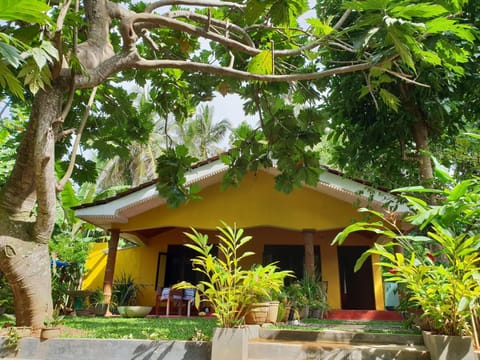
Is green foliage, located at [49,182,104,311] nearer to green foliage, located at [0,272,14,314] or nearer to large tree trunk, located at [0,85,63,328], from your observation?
green foliage, located at [0,272,14,314]

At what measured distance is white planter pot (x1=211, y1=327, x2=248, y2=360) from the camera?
3.49 m

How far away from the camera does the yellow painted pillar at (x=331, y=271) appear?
10882 mm

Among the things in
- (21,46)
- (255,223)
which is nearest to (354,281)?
(255,223)

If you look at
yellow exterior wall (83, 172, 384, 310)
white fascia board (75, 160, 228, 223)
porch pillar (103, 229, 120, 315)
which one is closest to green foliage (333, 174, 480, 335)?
yellow exterior wall (83, 172, 384, 310)

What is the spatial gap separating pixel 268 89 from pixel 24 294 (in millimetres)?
4756

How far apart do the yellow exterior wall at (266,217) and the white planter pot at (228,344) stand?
555 centimetres

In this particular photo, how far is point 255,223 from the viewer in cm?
966

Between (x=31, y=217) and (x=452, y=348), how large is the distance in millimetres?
4789

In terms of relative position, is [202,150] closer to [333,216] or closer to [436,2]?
[333,216]

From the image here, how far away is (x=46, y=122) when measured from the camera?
3.97 m

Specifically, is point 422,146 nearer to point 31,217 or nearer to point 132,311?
point 31,217

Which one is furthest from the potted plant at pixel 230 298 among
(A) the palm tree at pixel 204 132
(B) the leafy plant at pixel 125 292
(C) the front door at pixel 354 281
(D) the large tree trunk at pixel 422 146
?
(A) the palm tree at pixel 204 132

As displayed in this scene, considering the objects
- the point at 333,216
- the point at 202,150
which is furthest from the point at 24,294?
the point at 202,150

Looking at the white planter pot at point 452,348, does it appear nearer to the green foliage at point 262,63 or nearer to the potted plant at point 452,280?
the potted plant at point 452,280
